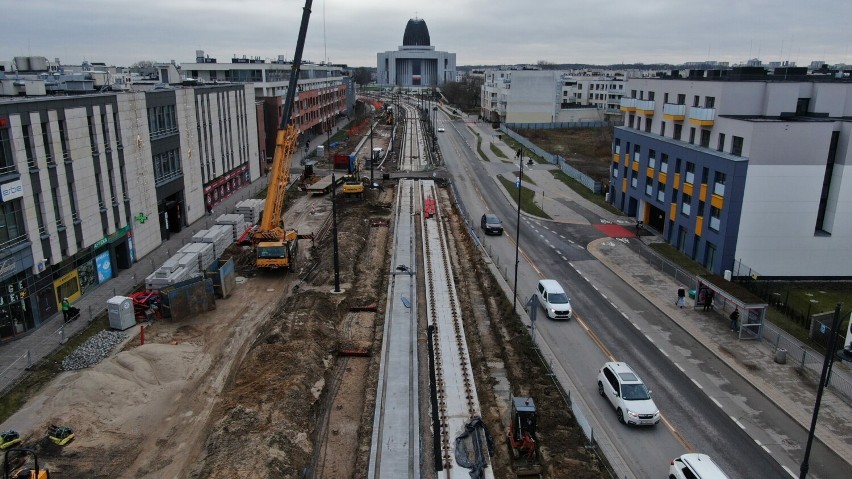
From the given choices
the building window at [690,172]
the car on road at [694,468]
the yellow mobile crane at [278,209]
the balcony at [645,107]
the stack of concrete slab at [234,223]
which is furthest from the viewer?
the balcony at [645,107]

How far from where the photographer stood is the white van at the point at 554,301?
3250 cm

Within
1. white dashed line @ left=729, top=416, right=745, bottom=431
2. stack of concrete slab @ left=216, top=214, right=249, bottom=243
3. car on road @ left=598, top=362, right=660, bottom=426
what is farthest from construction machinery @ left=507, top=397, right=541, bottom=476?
stack of concrete slab @ left=216, top=214, right=249, bottom=243

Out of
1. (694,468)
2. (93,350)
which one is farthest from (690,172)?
(93,350)

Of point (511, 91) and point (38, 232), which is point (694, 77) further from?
point (511, 91)

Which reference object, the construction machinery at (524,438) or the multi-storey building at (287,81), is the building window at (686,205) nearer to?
the construction machinery at (524,438)

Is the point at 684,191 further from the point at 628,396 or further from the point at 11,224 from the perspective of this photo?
the point at 11,224

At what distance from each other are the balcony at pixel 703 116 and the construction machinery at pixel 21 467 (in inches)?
1708

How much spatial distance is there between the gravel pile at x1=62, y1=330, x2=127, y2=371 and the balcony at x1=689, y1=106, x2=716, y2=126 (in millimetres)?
40113

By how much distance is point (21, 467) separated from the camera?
1936 cm

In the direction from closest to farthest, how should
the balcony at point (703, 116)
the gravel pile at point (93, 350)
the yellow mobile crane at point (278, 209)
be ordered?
1. the gravel pile at point (93, 350)
2. the yellow mobile crane at point (278, 209)
3. the balcony at point (703, 116)

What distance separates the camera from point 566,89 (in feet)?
541

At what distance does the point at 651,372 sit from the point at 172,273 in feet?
87.9

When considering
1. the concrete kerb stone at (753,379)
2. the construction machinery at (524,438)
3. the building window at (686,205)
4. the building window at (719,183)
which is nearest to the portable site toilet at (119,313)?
the construction machinery at (524,438)

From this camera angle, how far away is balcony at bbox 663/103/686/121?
153 feet
